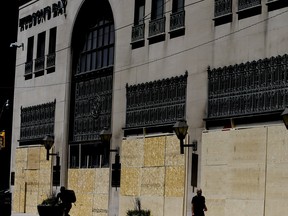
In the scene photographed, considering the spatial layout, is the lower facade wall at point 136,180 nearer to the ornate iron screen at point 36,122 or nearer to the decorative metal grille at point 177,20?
the ornate iron screen at point 36,122

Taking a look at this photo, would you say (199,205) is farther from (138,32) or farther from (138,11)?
(138,11)

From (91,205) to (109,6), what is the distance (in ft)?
34.4

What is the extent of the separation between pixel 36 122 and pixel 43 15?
259 inches

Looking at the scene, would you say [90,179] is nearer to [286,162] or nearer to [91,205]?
[91,205]

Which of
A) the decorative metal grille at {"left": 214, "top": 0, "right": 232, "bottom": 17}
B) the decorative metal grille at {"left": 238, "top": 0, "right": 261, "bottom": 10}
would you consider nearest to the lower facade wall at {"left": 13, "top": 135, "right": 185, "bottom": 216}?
the decorative metal grille at {"left": 214, "top": 0, "right": 232, "bottom": 17}

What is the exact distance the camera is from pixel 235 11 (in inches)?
1277

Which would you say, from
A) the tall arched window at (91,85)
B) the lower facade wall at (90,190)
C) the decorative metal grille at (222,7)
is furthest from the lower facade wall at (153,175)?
the decorative metal grille at (222,7)

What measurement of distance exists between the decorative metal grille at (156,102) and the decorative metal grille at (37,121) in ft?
33.1

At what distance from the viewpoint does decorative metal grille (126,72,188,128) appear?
36.2m

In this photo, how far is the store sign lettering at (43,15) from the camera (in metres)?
49.4

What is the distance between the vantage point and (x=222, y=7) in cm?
3325

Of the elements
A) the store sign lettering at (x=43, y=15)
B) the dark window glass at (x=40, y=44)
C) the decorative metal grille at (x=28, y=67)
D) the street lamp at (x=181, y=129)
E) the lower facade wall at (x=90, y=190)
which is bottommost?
the lower facade wall at (x=90, y=190)

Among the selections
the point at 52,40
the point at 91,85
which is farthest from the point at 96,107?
the point at 52,40

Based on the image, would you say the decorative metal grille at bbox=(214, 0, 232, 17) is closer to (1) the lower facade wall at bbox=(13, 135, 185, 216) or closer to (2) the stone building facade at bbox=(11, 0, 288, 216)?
(2) the stone building facade at bbox=(11, 0, 288, 216)
